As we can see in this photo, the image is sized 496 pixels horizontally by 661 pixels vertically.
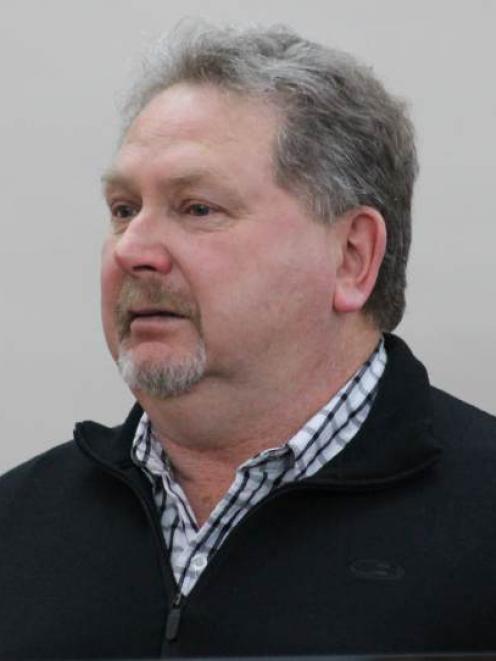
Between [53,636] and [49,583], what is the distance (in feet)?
0.31

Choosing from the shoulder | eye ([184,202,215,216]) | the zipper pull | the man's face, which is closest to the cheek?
the man's face

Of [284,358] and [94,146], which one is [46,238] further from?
[284,358]

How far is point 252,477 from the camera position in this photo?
2.96 m

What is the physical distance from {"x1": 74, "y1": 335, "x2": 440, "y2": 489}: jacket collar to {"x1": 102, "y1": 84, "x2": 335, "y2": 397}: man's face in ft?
0.43

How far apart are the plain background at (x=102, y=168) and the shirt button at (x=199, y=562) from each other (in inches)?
18.0

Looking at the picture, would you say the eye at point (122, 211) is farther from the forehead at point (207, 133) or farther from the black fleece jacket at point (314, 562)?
the black fleece jacket at point (314, 562)

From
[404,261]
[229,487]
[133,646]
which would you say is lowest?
[133,646]

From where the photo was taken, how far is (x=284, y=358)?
297 cm

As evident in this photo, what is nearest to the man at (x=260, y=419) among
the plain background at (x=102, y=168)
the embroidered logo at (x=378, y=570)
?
the embroidered logo at (x=378, y=570)

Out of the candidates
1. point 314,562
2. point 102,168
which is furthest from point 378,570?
point 102,168

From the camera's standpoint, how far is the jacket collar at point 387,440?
289 centimetres

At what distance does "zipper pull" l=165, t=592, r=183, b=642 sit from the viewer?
2.85m

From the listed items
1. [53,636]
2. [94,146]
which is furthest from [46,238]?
[53,636]

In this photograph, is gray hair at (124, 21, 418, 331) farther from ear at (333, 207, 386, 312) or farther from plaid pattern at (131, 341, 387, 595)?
plaid pattern at (131, 341, 387, 595)
